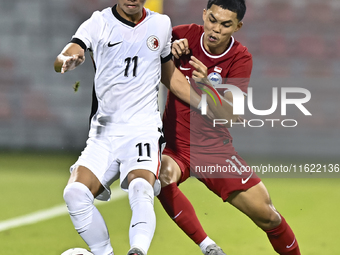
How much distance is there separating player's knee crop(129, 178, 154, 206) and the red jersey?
815 millimetres

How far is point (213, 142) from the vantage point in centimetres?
366

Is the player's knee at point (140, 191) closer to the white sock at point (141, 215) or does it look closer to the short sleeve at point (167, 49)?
the white sock at point (141, 215)

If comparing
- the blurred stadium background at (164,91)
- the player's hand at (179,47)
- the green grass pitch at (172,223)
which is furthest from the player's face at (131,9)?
the blurred stadium background at (164,91)

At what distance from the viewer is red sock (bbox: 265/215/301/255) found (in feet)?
11.5

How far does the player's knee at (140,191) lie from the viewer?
9.24 feet

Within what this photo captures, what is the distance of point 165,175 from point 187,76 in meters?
0.67

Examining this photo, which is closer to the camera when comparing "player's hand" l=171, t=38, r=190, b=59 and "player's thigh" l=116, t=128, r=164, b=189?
"player's thigh" l=116, t=128, r=164, b=189

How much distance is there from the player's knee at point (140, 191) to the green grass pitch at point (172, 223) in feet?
3.15

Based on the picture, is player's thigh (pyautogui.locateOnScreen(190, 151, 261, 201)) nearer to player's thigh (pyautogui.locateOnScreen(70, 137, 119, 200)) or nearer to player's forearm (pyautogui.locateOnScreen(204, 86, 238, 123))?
player's forearm (pyautogui.locateOnScreen(204, 86, 238, 123))

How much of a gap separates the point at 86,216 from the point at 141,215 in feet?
1.07

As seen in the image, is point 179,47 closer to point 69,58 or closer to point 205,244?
point 69,58

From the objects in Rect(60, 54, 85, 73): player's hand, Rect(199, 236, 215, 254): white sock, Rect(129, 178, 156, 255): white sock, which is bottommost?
Rect(199, 236, 215, 254): white sock

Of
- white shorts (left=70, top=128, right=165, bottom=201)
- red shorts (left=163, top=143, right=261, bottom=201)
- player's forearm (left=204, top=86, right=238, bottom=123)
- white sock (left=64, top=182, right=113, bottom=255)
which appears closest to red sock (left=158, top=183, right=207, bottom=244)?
red shorts (left=163, top=143, right=261, bottom=201)

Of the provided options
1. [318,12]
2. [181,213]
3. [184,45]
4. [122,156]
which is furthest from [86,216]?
[318,12]
